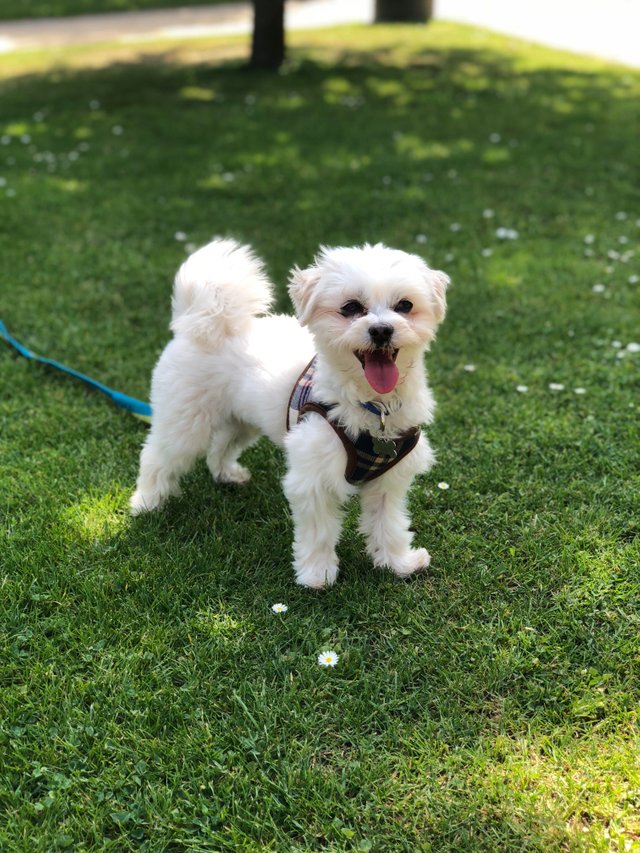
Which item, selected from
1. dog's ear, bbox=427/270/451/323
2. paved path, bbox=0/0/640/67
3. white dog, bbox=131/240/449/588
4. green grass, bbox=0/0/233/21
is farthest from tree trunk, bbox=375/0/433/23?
dog's ear, bbox=427/270/451/323

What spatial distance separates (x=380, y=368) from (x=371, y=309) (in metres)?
0.22

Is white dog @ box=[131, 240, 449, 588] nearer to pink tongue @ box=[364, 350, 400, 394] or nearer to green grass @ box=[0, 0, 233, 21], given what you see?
pink tongue @ box=[364, 350, 400, 394]

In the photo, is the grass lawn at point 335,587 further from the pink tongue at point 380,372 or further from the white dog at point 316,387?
the pink tongue at point 380,372

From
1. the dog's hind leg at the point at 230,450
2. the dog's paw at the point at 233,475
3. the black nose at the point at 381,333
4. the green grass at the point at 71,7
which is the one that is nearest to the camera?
the black nose at the point at 381,333

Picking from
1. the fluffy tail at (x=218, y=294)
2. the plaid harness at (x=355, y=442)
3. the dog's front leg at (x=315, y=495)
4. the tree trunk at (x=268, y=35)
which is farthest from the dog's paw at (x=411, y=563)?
the tree trunk at (x=268, y=35)

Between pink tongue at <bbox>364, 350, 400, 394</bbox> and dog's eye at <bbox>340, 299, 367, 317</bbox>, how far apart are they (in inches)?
6.2

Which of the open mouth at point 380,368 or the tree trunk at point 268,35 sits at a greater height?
the open mouth at point 380,368

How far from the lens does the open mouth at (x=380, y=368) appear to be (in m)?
2.80

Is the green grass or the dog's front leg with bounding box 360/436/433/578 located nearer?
the dog's front leg with bounding box 360/436/433/578

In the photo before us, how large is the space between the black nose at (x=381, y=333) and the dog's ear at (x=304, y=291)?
29 cm

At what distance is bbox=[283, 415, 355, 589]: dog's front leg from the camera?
299cm

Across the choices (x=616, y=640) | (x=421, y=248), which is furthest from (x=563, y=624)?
(x=421, y=248)

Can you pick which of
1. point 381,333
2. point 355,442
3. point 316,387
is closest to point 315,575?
point 355,442

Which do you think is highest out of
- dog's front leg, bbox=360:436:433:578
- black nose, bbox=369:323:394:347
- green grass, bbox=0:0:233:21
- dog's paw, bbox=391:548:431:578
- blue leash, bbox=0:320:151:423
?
black nose, bbox=369:323:394:347
